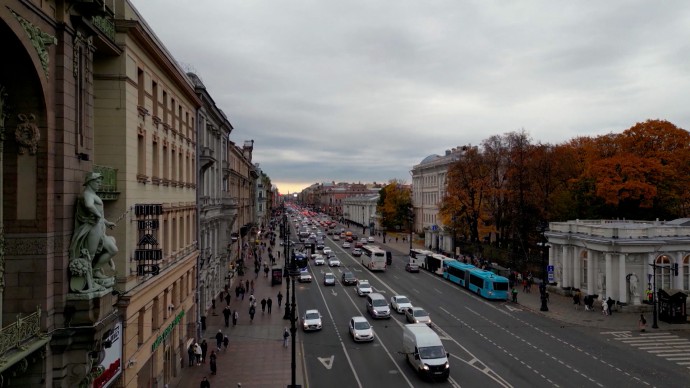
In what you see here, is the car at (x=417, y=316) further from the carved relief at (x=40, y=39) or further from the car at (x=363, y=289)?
the carved relief at (x=40, y=39)

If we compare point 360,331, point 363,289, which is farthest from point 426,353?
point 363,289

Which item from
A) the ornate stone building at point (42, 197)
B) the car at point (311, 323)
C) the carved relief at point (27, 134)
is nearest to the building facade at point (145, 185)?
the ornate stone building at point (42, 197)

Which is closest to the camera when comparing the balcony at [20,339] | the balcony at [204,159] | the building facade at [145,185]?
the balcony at [20,339]

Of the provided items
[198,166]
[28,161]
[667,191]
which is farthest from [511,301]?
[28,161]

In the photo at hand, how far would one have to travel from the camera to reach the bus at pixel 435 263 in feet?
201

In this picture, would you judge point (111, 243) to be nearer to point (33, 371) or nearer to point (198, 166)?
point (33, 371)

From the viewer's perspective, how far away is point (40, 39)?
1093cm

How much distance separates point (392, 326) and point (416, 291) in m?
14.5

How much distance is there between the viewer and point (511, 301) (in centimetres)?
4500

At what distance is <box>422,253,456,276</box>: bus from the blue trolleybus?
172 inches

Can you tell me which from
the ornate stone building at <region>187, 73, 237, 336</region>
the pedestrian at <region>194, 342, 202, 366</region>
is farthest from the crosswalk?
the ornate stone building at <region>187, 73, 237, 336</region>

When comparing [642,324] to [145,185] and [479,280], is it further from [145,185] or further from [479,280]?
[145,185]

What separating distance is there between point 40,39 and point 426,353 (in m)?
19.5

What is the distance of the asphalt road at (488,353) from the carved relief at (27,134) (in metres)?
16.5
